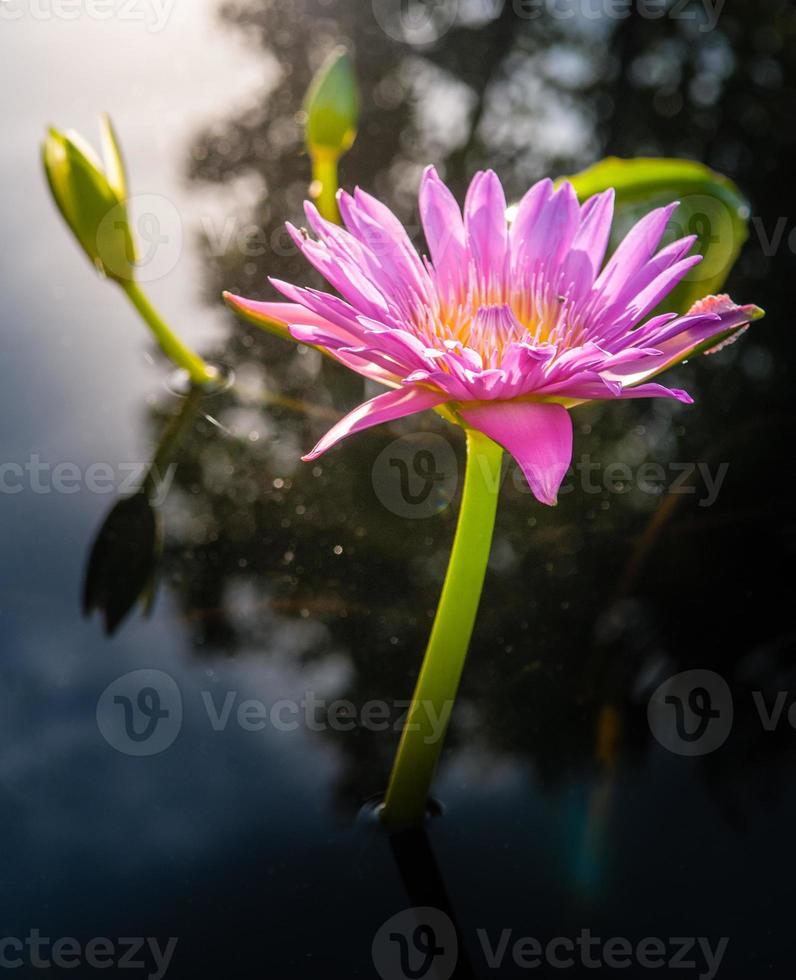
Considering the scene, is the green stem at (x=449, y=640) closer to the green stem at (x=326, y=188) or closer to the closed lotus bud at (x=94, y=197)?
the closed lotus bud at (x=94, y=197)

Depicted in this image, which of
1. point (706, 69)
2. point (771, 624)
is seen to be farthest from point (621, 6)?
point (771, 624)

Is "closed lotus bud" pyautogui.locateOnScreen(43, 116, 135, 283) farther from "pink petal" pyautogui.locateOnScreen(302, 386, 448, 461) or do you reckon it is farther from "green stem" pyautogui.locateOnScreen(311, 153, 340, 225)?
"pink petal" pyautogui.locateOnScreen(302, 386, 448, 461)

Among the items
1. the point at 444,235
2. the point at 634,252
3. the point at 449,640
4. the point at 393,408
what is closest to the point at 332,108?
the point at 444,235

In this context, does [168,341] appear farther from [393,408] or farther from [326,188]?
[393,408]

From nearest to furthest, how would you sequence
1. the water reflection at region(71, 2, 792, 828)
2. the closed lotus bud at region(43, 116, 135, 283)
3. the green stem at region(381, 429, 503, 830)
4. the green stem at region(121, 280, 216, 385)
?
the green stem at region(381, 429, 503, 830) < the water reflection at region(71, 2, 792, 828) < the closed lotus bud at region(43, 116, 135, 283) < the green stem at region(121, 280, 216, 385)

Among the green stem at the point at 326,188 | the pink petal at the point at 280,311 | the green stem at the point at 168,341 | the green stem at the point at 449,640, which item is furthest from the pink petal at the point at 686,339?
the green stem at the point at 326,188

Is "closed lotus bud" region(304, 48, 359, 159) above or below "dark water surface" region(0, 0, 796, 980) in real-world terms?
above

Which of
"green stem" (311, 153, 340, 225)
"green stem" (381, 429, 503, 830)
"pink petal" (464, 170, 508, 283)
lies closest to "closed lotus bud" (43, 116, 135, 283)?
"green stem" (311, 153, 340, 225)
